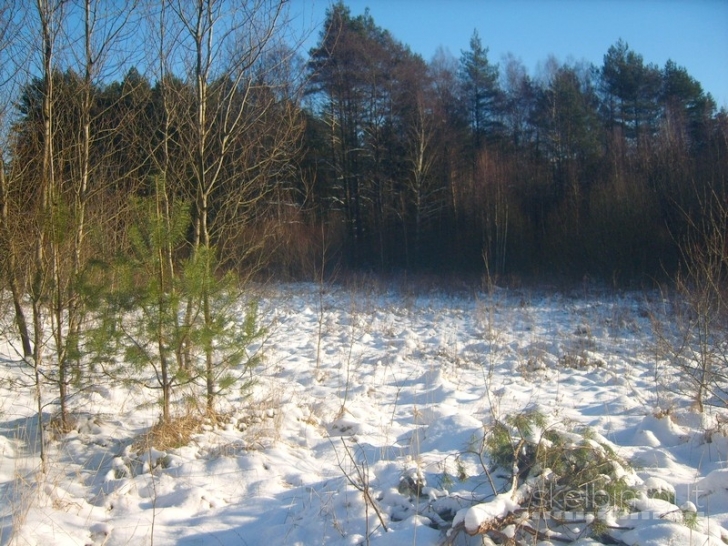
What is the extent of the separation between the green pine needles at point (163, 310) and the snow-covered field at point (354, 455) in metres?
0.48

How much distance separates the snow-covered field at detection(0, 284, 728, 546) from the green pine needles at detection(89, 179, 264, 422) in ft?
1.56

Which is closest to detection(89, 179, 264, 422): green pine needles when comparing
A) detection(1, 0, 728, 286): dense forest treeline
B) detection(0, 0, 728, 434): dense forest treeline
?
detection(0, 0, 728, 434): dense forest treeline

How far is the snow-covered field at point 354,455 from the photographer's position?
3180 mm

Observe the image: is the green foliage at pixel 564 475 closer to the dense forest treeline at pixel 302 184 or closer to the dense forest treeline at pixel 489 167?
the dense forest treeline at pixel 302 184

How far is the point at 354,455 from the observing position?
4.57m

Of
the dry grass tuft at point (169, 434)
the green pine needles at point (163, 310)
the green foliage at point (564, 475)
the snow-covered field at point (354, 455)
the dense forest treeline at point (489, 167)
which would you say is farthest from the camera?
the dense forest treeline at point (489, 167)

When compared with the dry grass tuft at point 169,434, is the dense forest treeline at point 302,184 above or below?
above

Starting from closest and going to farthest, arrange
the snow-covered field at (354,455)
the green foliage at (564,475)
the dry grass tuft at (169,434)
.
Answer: the green foliage at (564,475) → the snow-covered field at (354,455) → the dry grass tuft at (169,434)

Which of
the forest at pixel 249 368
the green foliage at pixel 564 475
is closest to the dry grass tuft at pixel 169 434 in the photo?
the forest at pixel 249 368

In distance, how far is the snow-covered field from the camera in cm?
318

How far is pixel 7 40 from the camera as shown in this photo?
5031mm

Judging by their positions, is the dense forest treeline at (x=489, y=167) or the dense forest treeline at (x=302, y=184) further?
the dense forest treeline at (x=489, y=167)

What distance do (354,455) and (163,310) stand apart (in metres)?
1.91

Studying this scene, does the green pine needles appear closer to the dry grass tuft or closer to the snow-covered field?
the dry grass tuft
